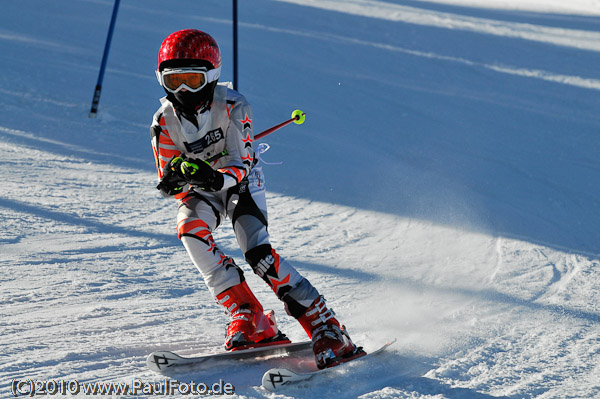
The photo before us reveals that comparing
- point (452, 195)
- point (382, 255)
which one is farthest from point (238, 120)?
point (452, 195)

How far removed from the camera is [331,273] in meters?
4.80

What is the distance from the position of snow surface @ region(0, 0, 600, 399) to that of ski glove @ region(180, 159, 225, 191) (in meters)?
0.94

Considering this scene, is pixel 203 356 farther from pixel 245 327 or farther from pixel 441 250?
pixel 441 250

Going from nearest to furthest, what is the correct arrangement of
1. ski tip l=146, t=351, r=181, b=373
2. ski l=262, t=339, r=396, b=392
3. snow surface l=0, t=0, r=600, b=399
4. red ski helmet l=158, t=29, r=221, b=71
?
ski l=262, t=339, r=396, b=392
ski tip l=146, t=351, r=181, b=373
red ski helmet l=158, t=29, r=221, b=71
snow surface l=0, t=0, r=600, b=399

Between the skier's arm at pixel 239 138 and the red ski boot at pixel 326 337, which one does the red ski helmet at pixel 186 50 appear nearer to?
the skier's arm at pixel 239 138

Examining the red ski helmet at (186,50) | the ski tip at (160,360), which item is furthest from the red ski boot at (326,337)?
the red ski helmet at (186,50)

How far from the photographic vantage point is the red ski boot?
11.0 feet

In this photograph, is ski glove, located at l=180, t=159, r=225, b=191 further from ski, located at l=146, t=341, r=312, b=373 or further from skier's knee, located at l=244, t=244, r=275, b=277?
ski, located at l=146, t=341, r=312, b=373

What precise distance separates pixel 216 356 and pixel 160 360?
28 cm

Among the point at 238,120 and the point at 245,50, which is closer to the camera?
the point at 238,120

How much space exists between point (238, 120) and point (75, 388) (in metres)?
1.56

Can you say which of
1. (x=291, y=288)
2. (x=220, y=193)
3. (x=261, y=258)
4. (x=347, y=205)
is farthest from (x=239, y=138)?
(x=347, y=205)

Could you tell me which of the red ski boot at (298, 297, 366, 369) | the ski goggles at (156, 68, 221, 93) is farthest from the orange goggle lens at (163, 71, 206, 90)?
the red ski boot at (298, 297, 366, 369)

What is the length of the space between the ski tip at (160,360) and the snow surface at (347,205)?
0.17 ft
